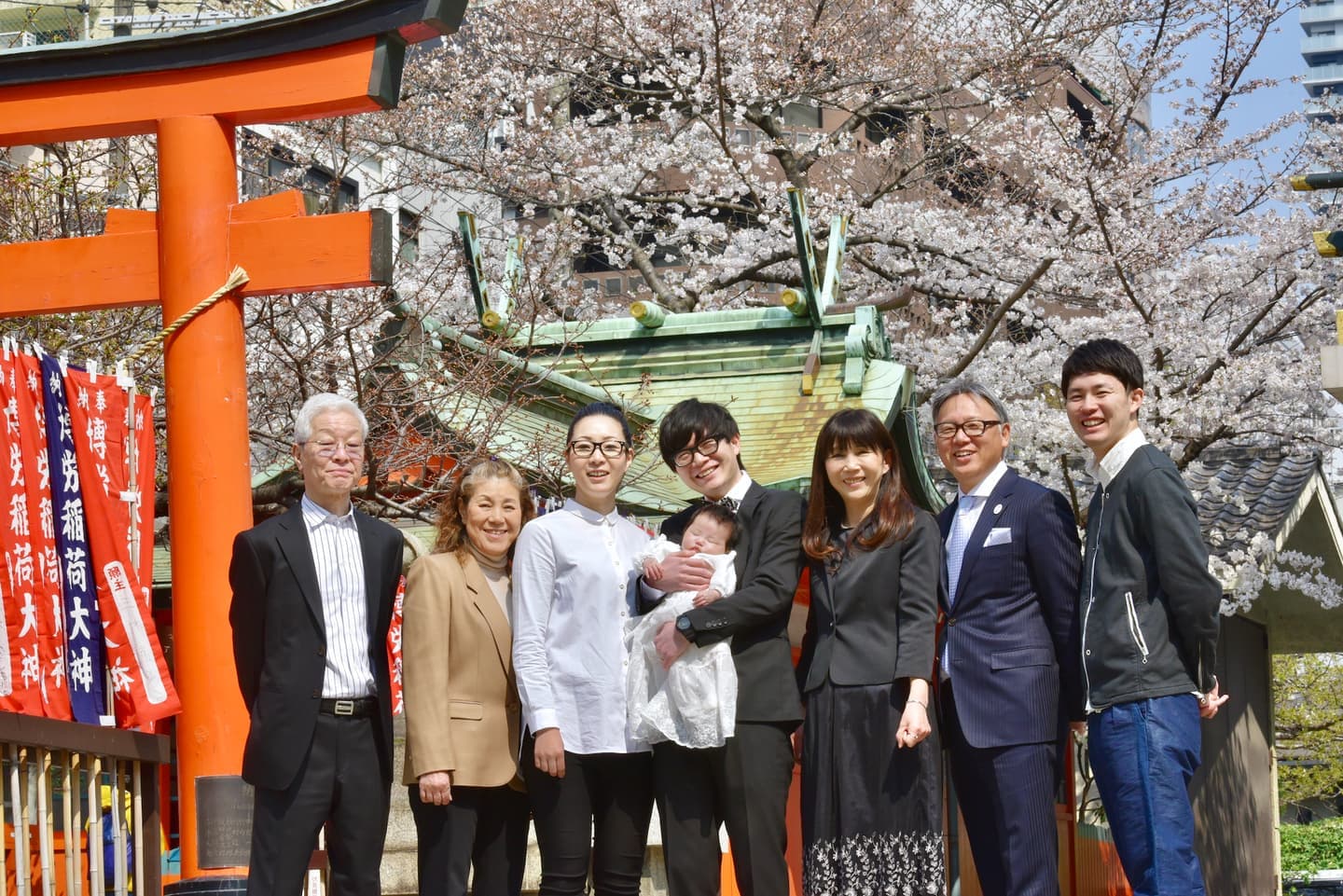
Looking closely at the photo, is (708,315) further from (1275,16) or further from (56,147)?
(1275,16)

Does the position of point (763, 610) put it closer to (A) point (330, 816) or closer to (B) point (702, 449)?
(B) point (702, 449)

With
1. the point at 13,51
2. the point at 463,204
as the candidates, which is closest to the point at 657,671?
the point at 13,51

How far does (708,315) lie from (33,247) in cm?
493

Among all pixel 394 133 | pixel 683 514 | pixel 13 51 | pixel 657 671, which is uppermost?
pixel 394 133

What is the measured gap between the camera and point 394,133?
1595 centimetres

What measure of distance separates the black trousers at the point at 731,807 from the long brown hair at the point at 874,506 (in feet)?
1.98

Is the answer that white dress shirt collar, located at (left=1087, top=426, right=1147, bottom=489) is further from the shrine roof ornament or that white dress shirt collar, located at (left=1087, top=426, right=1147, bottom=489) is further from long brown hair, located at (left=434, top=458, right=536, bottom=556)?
the shrine roof ornament

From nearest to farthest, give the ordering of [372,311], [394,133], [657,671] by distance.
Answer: [657,671], [372,311], [394,133]

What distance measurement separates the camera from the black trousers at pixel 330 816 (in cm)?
442

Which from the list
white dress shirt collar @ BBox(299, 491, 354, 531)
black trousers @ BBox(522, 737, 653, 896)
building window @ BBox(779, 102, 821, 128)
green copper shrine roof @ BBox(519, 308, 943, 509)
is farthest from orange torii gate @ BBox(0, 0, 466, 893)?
building window @ BBox(779, 102, 821, 128)

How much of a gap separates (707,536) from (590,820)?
3.15 feet

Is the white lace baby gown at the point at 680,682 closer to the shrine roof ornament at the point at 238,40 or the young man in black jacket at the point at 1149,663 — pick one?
the young man in black jacket at the point at 1149,663

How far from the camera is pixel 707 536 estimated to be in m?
4.61

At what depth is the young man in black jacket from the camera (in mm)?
4211
